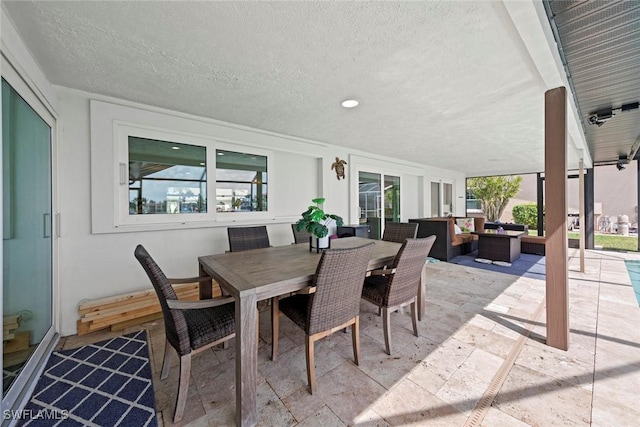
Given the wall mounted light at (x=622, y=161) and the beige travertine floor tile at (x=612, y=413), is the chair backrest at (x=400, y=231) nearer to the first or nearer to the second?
the beige travertine floor tile at (x=612, y=413)

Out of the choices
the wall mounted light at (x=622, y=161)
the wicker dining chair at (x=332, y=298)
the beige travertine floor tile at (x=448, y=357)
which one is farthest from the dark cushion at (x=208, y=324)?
the wall mounted light at (x=622, y=161)

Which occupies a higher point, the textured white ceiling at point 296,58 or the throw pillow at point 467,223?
the textured white ceiling at point 296,58

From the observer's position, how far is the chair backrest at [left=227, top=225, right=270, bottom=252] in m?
2.79

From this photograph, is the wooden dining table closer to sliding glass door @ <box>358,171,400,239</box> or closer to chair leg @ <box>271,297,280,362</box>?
chair leg @ <box>271,297,280,362</box>

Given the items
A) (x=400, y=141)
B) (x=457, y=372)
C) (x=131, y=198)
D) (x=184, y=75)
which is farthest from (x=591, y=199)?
(x=131, y=198)

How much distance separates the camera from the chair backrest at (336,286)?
4.94 feet

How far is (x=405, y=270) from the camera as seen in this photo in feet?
6.48

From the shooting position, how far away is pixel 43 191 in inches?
83.0

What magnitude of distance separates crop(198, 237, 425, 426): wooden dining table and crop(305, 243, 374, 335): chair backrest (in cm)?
14

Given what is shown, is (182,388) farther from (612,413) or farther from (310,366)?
(612,413)

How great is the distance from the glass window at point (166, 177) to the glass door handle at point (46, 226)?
0.63m

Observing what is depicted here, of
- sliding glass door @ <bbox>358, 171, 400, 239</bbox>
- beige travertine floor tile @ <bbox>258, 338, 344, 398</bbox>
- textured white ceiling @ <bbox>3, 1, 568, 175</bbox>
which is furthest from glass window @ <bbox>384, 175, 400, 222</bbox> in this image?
beige travertine floor tile @ <bbox>258, 338, 344, 398</bbox>

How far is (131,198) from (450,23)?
3322 millimetres

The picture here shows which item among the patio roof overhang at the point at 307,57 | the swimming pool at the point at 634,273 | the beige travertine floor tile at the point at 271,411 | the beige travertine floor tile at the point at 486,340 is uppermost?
the patio roof overhang at the point at 307,57
